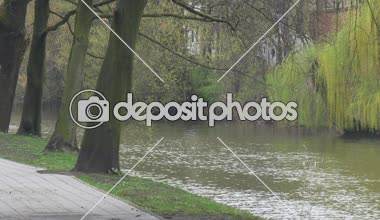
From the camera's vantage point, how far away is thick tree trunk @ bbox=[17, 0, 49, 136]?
2000 centimetres

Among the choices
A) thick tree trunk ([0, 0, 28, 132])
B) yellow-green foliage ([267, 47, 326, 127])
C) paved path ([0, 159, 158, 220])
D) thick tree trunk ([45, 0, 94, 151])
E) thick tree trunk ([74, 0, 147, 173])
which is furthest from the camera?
yellow-green foliage ([267, 47, 326, 127])

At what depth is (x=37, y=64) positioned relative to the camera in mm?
20312

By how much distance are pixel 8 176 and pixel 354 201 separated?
7.10 m

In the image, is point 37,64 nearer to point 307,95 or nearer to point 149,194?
point 149,194

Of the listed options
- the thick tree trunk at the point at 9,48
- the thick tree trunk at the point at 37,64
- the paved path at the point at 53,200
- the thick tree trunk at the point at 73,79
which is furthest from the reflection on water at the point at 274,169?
the thick tree trunk at the point at 9,48

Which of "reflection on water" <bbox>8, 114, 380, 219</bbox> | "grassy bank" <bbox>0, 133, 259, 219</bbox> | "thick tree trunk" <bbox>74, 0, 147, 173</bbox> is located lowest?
"reflection on water" <bbox>8, 114, 380, 219</bbox>

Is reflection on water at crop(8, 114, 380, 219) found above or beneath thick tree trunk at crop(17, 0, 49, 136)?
beneath

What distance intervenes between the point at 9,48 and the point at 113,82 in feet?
34.9

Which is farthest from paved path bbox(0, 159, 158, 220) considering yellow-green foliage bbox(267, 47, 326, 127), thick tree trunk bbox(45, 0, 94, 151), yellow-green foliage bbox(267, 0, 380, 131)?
yellow-green foliage bbox(267, 47, 326, 127)

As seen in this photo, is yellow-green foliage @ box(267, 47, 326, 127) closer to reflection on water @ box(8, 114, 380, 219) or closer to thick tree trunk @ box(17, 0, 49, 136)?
reflection on water @ box(8, 114, 380, 219)

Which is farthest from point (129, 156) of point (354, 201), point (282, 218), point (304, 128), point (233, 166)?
point (304, 128)

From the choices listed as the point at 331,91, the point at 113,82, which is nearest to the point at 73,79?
the point at 113,82

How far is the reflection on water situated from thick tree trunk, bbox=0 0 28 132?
4.06m

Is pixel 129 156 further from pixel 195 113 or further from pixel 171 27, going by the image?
pixel 195 113
